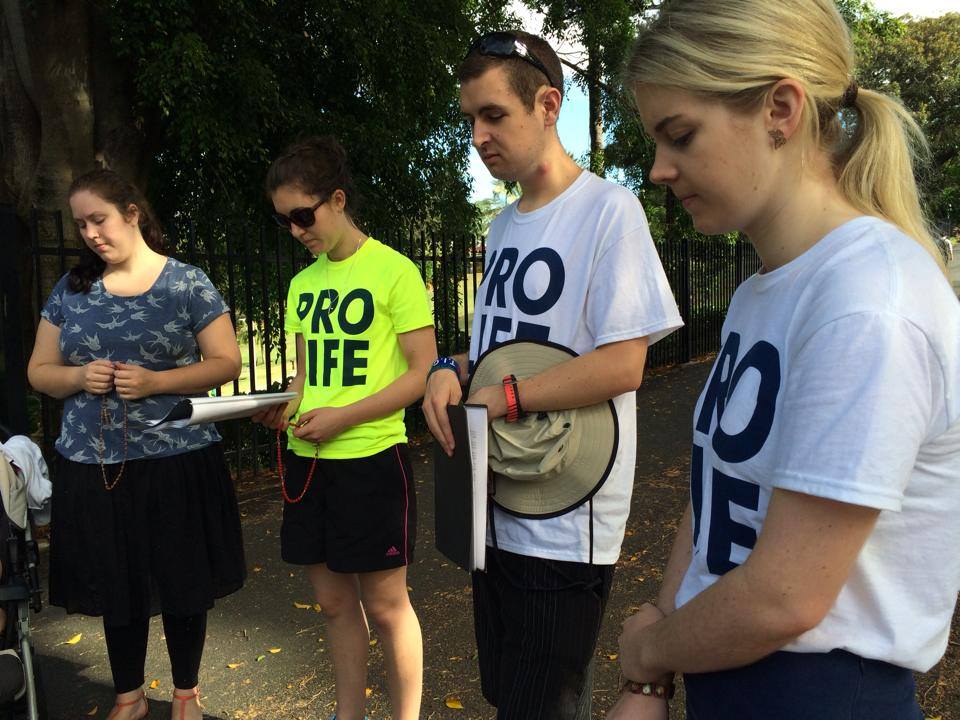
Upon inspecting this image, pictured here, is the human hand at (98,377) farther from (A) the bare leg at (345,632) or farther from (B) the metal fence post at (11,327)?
(B) the metal fence post at (11,327)

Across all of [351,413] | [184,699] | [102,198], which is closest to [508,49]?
[351,413]

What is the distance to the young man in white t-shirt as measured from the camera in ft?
5.95

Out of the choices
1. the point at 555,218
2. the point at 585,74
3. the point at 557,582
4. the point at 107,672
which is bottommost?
the point at 107,672

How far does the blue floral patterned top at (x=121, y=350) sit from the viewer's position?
2770 millimetres

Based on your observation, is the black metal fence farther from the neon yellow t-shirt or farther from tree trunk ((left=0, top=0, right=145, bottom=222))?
the neon yellow t-shirt

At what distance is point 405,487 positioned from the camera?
269cm

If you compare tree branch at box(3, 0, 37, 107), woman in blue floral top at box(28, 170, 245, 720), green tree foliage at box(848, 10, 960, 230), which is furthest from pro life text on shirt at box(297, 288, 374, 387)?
green tree foliage at box(848, 10, 960, 230)

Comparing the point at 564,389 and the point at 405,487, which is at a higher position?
the point at 564,389

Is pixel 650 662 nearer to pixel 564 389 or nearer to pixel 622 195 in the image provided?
pixel 564 389

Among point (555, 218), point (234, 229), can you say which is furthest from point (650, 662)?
point (234, 229)

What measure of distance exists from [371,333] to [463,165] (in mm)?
8530

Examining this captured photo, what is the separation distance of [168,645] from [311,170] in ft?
6.04

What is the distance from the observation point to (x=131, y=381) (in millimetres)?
2689

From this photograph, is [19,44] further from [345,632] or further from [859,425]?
[859,425]
